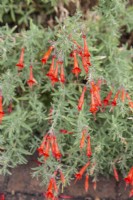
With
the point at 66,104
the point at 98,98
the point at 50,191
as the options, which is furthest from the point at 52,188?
the point at 98,98

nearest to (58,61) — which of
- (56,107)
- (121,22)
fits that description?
(56,107)

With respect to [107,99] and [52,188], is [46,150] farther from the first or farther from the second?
[107,99]

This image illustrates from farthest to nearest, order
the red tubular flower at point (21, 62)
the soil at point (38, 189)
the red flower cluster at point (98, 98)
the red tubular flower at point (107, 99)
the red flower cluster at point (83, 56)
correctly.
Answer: the soil at point (38, 189) → the red tubular flower at point (107, 99) → the red tubular flower at point (21, 62) → the red flower cluster at point (83, 56) → the red flower cluster at point (98, 98)

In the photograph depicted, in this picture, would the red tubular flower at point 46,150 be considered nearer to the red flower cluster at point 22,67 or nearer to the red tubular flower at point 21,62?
the red flower cluster at point 22,67

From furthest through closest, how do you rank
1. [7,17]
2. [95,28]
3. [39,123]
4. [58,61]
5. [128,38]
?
[128,38] → [7,17] → [95,28] → [39,123] → [58,61]

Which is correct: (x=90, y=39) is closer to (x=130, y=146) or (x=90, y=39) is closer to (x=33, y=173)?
(x=130, y=146)

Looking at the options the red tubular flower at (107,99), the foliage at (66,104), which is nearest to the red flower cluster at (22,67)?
the foliage at (66,104)
